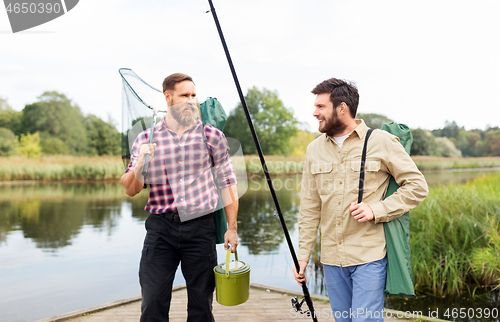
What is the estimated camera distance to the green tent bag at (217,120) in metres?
2.09

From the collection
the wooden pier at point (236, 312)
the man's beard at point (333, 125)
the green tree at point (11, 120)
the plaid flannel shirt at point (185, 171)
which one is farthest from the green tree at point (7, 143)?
the man's beard at point (333, 125)

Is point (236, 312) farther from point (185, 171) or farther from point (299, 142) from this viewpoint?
point (299, 142)

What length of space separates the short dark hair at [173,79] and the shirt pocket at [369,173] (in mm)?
1014

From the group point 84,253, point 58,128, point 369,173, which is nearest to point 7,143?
point 58,128

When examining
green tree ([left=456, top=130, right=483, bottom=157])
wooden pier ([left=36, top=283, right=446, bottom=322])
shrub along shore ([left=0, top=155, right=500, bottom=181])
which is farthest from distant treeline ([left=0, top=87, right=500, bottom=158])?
wooden pier ([left=36, top=283, right=446, bottom=322])

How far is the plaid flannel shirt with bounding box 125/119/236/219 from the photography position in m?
1.94

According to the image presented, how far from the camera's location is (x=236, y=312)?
321 cm

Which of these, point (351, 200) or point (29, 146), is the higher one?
point (29, 146)

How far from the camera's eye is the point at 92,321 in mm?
2992

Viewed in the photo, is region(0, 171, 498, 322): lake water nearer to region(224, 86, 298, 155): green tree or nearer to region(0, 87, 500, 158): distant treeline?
region(0, 87, 500, 158): distant treeline

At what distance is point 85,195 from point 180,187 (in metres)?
17.5

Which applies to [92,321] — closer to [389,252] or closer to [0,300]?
[389,252]

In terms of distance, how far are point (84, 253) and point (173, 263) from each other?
22.3 feet

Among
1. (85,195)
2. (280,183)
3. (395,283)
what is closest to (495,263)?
(395,283)
